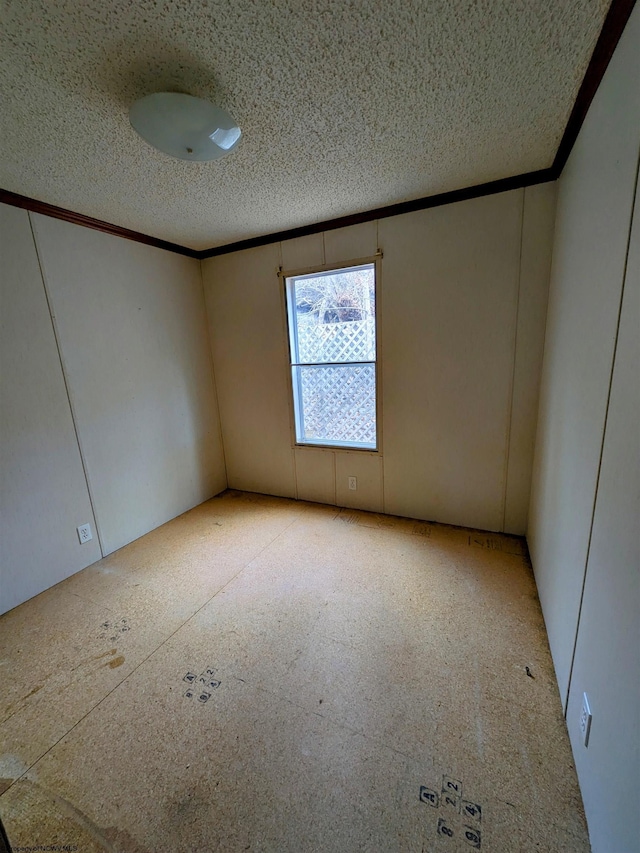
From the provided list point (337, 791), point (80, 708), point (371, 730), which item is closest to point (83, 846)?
point (80, 708)

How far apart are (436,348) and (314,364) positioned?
102 centimetres

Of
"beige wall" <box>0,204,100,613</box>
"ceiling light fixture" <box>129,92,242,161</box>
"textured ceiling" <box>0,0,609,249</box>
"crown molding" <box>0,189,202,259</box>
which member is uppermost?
"textured ceiling" <box>0,0,609,249</box>

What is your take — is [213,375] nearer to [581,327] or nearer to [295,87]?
[295,87]

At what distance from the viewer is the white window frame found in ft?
8.32

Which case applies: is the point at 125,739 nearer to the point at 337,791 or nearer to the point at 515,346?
the point at 337,791

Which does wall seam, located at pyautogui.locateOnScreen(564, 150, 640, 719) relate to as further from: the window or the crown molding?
the crown molding

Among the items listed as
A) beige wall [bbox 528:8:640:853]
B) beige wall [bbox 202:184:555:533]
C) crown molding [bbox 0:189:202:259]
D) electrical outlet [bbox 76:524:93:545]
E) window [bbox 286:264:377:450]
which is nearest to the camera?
beige wall [bbox 528:8:640:853]

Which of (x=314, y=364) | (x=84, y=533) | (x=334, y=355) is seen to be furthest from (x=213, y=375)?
(x=84, y=533)

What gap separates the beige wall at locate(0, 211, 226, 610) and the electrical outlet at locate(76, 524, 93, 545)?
0.11 ft

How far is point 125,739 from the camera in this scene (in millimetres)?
1269

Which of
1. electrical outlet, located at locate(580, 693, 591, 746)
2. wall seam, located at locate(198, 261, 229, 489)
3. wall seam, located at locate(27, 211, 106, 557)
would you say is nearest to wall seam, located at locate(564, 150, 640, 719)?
electrical outlet, located at locate(580, 693, 591, 746)

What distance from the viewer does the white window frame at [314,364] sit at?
8.32 ft

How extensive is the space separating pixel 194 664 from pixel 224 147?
2.33m

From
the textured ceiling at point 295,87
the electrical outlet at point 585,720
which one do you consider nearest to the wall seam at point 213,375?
the textured ceiling at point 295,87
